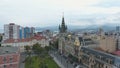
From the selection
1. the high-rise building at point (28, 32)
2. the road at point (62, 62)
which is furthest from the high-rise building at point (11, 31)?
the road at point (62, 62)

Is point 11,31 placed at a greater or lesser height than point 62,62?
greater

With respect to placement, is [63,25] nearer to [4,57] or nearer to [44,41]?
[44,41]

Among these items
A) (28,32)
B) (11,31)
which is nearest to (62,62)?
(11,31)

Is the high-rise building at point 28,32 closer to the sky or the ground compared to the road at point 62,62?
closer to the sky

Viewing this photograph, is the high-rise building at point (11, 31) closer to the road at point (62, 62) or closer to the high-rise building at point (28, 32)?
the high-rise building at point (28, 32)

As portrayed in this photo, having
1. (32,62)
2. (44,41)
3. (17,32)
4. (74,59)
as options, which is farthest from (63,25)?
(17,32)

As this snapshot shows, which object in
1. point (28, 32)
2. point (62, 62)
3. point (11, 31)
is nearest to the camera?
point (62, 62)

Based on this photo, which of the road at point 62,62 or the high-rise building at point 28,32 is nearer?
the road at point 62,62

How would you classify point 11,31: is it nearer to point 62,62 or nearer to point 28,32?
point 28,32

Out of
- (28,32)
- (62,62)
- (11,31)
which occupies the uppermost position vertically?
(11,31)

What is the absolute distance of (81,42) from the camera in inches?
2274

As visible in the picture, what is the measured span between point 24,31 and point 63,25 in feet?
141

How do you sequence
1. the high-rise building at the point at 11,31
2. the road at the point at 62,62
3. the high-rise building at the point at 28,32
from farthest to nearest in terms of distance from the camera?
the high-rise building at the point at 28,32
the high-rise building at the point at 11,31
the road at the point at 62,62

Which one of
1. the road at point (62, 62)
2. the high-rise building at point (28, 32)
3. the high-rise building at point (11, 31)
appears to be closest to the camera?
the road at point (62, 62)
